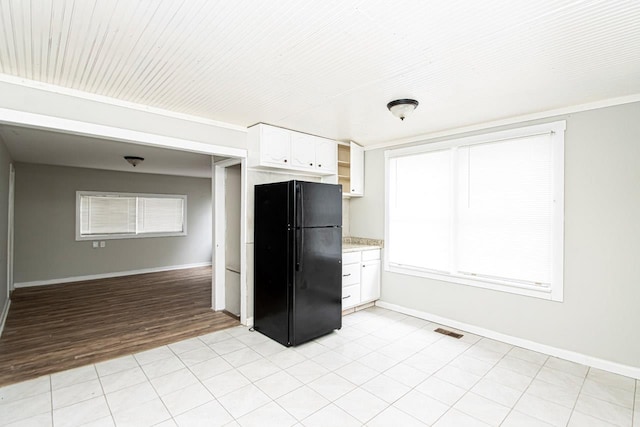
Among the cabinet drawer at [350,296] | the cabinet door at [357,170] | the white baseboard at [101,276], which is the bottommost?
the white baseboard at [101,276]

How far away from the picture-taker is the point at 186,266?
26.3 ft

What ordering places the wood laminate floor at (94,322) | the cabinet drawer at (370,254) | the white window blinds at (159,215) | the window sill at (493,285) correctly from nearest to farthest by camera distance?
the wood laminate floor at (94,322)
the window sill at (493,285)
the cabinet drawer at (370,254)
the white window blinds at (159,215)

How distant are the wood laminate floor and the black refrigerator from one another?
0.89 metres

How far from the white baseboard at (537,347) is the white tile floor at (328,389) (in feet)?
0.27

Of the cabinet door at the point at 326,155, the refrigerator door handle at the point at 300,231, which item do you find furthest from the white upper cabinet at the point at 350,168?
the refrigerator door handle at the point at 300,231

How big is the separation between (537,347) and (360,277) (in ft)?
6.88

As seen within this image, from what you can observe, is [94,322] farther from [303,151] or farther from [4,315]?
[303,151]

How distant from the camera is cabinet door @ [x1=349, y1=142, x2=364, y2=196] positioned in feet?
15.5

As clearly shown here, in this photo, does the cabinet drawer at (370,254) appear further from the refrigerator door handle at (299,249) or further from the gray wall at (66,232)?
the gray wall at (66,232)

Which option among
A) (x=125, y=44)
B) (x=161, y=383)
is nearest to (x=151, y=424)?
(x=161, y=383)

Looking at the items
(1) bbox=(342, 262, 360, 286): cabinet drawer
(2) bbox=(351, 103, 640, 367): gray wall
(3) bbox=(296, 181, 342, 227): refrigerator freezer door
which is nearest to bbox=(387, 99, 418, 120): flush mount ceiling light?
(3) bbox=(296, 181, 342, 227): refrigerator freezer door

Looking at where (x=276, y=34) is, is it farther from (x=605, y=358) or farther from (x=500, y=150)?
(x=605, y=358)

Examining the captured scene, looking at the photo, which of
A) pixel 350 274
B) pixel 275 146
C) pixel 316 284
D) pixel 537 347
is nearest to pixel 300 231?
pixel 316 284

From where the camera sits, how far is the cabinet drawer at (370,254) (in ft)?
14.6
